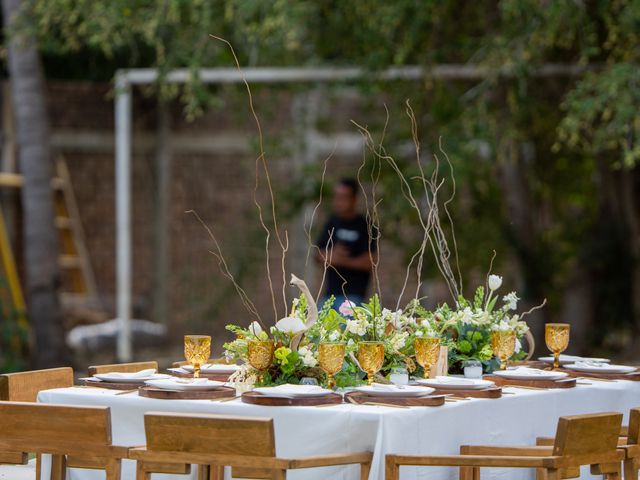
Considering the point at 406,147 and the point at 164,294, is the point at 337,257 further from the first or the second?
the point at 164,294

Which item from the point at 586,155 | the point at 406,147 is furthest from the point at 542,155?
the point at 406,147

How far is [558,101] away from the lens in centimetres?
1245

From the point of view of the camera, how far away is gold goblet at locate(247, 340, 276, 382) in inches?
187

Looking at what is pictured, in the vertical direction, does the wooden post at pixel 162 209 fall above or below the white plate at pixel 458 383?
above

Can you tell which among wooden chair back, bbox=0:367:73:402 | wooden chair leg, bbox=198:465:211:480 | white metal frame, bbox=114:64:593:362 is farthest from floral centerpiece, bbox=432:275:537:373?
white metal frame, bbox=114:64:593:362

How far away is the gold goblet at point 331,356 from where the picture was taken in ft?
15.3

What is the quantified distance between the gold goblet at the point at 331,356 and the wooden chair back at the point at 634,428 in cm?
103

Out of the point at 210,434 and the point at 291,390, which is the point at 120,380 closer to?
the point at 291,390

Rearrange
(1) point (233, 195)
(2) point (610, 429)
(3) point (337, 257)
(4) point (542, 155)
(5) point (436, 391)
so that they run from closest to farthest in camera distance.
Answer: (2) point (610, 429)
(5) point (436, 391)
(3) point (337, 257)
(4) point (542, 155)
(1) point (233, 195)

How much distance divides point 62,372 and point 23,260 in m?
9.07

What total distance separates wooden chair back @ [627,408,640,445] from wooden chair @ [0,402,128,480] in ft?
5.75

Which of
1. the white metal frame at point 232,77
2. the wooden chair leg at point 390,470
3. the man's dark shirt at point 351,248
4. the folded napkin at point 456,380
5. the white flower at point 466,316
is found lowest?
the wooden chair leg at point 390,470

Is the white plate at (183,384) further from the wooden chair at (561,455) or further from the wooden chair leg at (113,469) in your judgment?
the wooden chair at (561,455)

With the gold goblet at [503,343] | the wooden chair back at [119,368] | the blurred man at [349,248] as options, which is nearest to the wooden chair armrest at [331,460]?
the gold goblet at [503,343]
